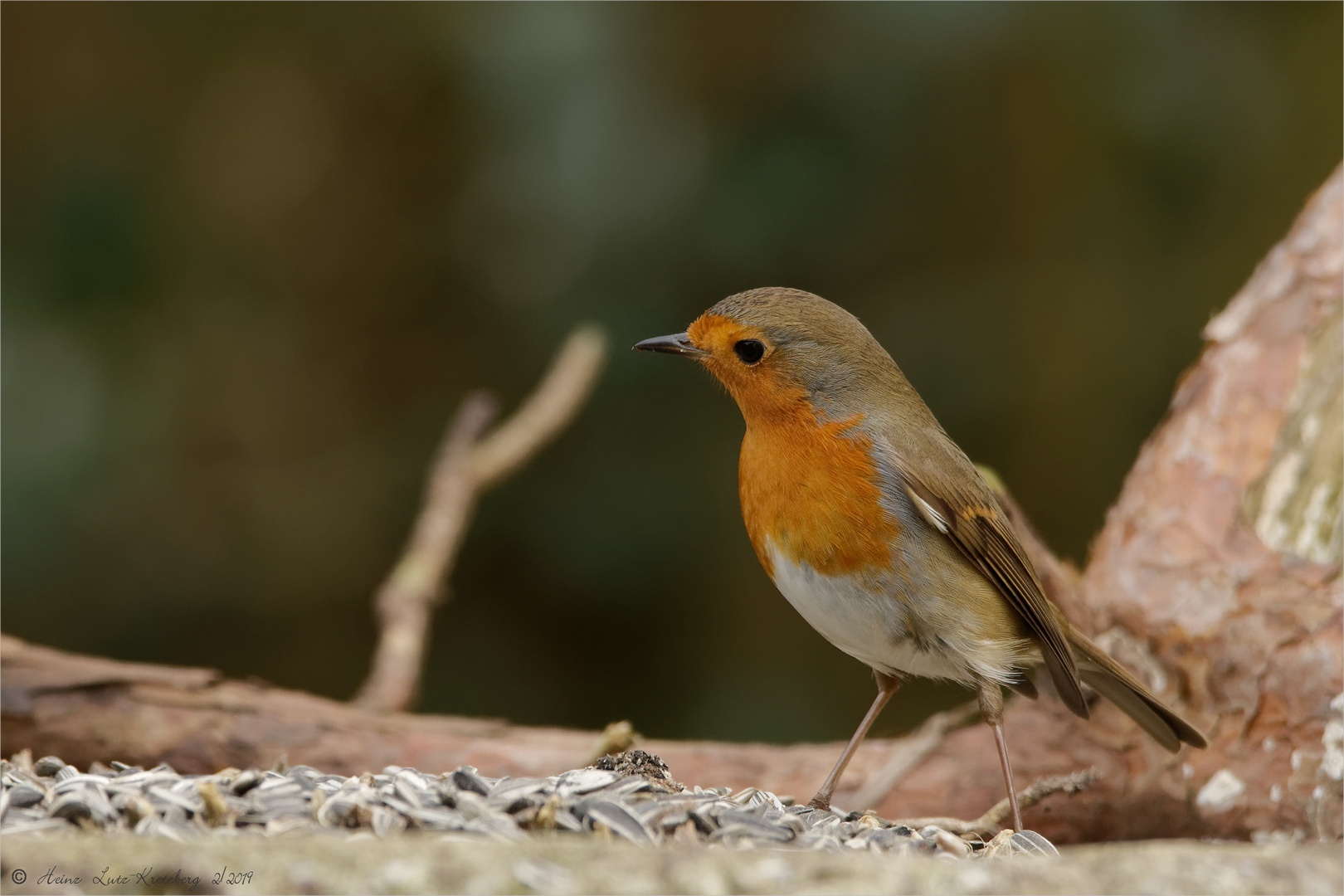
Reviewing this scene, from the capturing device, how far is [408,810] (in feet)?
6.79

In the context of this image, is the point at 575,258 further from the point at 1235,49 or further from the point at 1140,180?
the point at 1235,49

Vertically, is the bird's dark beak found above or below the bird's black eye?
below

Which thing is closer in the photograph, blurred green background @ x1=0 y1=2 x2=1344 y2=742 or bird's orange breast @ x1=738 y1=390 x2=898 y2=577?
bird's orange breast @ x1=738 y1=390 x2=898 y2=577

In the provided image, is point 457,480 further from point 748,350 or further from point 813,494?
point 813,494

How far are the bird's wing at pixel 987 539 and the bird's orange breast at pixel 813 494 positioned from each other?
0.12 meters

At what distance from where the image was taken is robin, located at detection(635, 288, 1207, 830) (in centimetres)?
286

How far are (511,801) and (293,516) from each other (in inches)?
138

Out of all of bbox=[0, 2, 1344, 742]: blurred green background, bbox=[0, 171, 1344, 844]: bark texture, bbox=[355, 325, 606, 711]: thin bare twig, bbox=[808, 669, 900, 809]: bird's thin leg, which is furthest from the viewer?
bbox=[0, 2, 1344, 742]: blurred green background

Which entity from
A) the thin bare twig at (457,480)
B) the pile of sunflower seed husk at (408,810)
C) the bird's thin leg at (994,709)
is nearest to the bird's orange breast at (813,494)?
the bird's thin leg at (994,709)

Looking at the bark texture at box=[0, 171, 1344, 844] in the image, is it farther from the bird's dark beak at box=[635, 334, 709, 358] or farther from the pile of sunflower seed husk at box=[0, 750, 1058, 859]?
the bird's dark beak at box=[635, 334, 709, 358]

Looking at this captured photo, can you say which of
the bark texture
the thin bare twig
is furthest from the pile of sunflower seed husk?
the thin bare twig

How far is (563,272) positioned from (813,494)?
2457mm

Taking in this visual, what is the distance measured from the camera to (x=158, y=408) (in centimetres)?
493

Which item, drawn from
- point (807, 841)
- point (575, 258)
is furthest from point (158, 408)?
point (807, 841)
